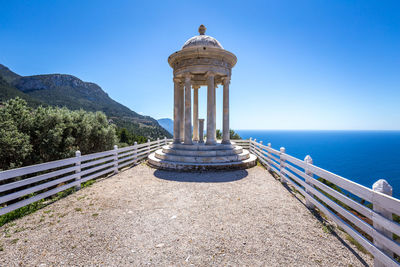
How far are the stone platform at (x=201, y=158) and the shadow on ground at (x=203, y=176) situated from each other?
1.27 feet

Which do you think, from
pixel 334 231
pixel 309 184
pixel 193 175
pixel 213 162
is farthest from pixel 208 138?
pixel 334 231

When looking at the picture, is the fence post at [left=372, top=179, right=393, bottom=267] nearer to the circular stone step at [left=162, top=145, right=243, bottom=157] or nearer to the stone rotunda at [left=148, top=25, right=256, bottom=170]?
the stone rotunda at [left=148, top=25, right=256, bottom=170]

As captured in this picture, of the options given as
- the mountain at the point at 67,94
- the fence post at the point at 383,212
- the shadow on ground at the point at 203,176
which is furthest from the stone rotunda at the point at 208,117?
the mountain at the point at 67,94

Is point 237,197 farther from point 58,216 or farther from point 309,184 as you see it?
point 58,216

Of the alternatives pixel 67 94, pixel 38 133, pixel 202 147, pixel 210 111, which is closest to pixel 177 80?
pixel 210 111

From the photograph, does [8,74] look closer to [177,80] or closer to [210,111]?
[177,80]

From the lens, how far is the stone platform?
28.0ft

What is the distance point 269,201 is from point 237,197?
93 centimetres

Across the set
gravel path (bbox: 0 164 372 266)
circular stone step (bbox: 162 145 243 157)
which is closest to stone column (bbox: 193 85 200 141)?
circular stone step (bbox: 162 145 243 157)

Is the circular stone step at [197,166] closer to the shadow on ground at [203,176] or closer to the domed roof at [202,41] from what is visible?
the shadow on ground at [203,176]

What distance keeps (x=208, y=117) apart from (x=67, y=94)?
118 metres

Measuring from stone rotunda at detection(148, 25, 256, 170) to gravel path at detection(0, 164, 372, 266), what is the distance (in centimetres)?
310

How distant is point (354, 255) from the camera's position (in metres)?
2.95

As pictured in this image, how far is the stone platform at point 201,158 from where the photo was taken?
28.0 ft
